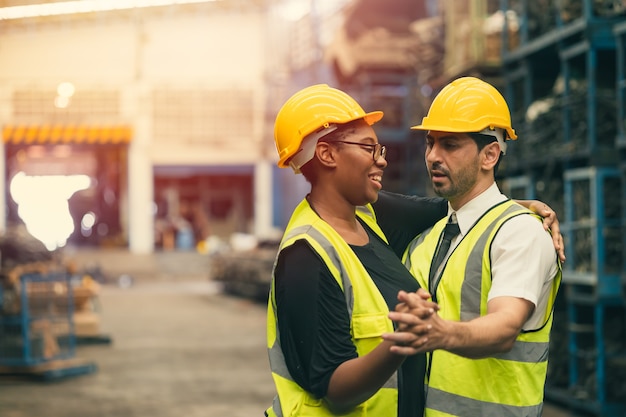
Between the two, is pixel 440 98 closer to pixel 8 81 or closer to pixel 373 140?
pixel 373 140

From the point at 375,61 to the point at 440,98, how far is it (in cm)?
1889

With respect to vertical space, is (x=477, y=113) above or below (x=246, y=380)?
above

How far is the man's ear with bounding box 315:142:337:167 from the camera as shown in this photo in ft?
10.1

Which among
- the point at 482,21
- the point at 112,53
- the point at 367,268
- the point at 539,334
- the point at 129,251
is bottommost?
the point at 129,251

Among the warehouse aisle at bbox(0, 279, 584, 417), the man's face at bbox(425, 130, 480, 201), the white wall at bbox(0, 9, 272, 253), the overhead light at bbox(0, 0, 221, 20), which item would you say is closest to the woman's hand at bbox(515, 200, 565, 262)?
the man's face at bbox(425, 130, 480, 201)

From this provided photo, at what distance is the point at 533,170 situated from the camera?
11.6 metres

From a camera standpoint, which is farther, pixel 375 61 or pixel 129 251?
pixel 129 251

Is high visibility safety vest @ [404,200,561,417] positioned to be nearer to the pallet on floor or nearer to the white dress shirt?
the white dress shirt

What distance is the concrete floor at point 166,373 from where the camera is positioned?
39.2 ft

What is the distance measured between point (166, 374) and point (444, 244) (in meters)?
11.6

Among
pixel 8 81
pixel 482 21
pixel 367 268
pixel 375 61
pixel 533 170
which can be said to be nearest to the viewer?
pixel 367 268

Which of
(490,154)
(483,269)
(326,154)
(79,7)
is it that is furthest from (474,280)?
(79,7)

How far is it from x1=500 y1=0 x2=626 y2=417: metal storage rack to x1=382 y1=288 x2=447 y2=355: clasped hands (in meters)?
7.45

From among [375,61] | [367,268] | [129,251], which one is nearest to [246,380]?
[375,61]
